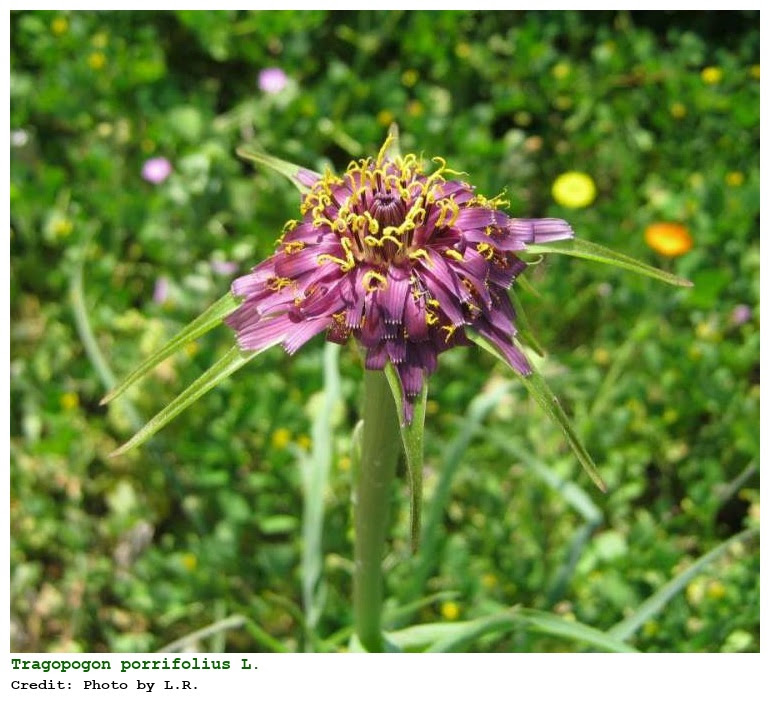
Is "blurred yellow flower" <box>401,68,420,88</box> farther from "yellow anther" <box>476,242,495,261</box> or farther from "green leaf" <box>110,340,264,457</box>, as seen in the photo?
"green leaf" <box>110,340,264,457</box>

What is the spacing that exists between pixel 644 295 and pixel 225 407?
1487 mm

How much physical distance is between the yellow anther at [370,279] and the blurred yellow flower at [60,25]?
283 centimetres

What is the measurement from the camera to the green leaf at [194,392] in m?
1.25

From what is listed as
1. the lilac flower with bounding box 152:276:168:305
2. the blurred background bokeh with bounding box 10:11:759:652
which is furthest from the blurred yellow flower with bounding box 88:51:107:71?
the lilac flower with bounding box 152:276:168:305

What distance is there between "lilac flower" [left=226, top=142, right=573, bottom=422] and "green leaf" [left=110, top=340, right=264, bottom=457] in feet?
0.13

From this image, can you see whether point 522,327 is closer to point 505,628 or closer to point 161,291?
Answer: point 505,628

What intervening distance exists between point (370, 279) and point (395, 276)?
0.04m

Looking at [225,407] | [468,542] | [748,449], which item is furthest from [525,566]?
[225,407]

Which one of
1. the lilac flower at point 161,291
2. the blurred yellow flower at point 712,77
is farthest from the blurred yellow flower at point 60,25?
the blurred yellow flower at point 712,77

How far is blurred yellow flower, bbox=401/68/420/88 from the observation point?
3.76 m

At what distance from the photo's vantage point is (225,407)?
286cm

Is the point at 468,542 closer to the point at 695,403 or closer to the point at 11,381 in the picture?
the point at 695,403

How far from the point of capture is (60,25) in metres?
3.61

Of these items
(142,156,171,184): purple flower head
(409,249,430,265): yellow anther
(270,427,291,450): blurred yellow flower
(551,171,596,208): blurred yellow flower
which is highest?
(142,156,171,184): purple flower head
